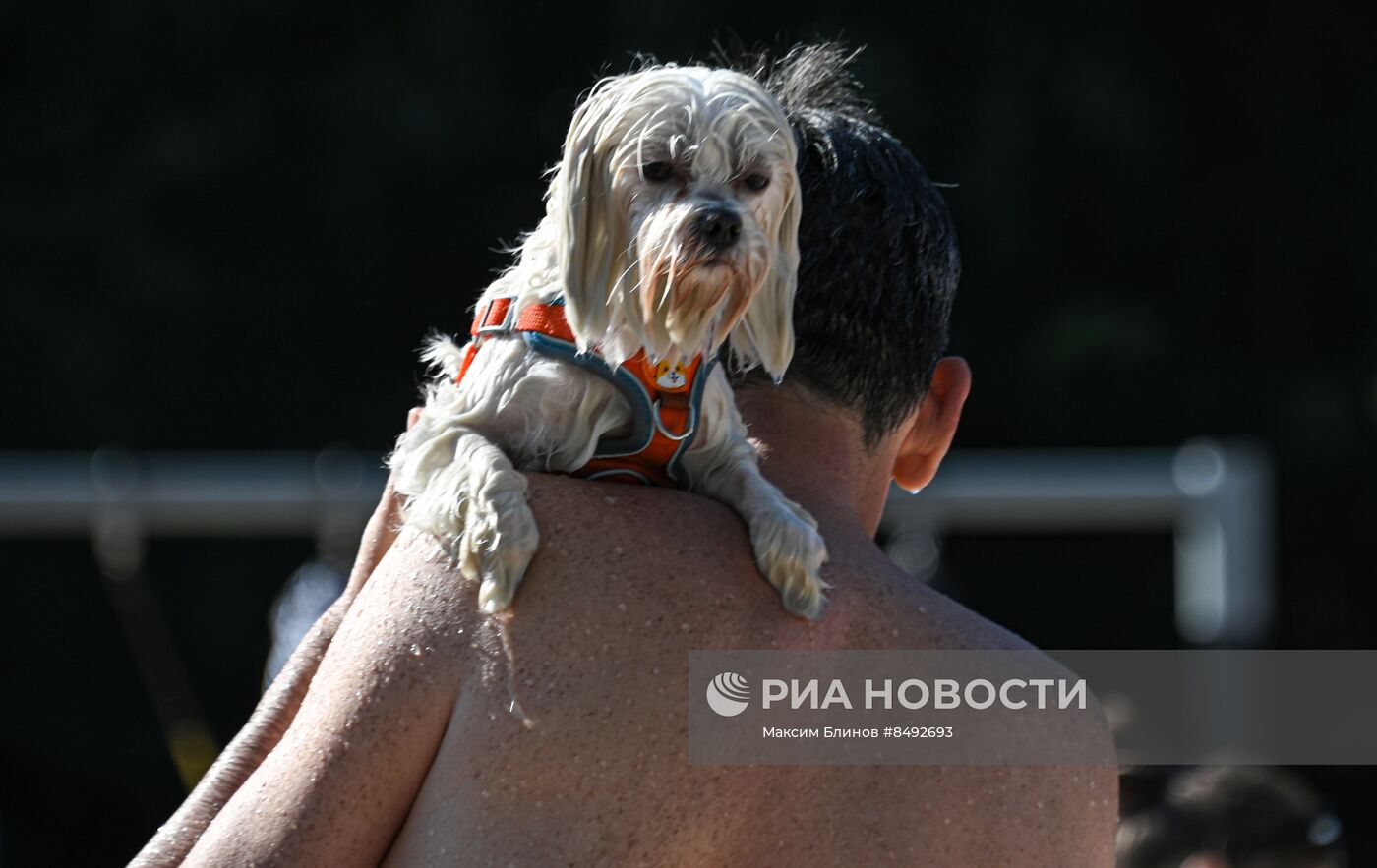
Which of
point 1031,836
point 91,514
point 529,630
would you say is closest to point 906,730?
point 1031,836

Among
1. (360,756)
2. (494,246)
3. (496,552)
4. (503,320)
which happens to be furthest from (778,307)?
(494,246)

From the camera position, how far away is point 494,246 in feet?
37.4

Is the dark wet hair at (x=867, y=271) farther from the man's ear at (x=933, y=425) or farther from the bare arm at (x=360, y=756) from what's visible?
the bare arm at (x=360, y=756)

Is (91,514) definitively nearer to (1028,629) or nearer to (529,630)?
(1028,629)

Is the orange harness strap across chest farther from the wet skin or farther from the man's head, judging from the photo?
the man's head

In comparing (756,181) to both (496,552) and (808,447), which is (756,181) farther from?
(496,552)

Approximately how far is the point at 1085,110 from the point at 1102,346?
5.29 feet

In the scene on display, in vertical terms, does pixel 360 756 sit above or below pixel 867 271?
below

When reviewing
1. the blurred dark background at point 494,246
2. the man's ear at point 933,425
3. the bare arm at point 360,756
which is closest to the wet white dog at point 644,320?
the bare arm at point 360,756

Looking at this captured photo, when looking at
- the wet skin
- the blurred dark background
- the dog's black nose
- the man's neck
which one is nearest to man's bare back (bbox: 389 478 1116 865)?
the wet skin

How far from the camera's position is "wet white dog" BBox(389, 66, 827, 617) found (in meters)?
2.08

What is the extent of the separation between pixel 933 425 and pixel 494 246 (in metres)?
8.98

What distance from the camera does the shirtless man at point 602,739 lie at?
188 cm

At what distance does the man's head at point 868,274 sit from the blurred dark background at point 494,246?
28.9 feet
